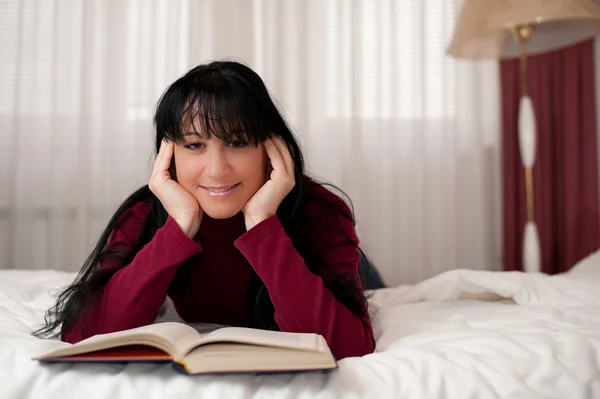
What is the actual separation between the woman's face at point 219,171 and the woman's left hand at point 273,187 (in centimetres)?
2

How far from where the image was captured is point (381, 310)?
4.45 ft

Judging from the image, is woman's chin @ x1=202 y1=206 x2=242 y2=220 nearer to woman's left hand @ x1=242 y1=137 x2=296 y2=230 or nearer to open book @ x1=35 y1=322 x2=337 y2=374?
woman's left hand @ x1=242 y1=137 x2=296 y2=230

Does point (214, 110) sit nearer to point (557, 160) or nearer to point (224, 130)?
point (224, 130)

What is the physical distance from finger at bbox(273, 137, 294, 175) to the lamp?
1.32 meters

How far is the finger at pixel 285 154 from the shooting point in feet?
3.53

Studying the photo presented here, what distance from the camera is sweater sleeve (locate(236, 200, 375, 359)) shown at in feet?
3.10

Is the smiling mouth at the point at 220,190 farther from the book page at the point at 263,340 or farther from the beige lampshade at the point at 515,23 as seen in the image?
the beige lampshade at the point at 515,23

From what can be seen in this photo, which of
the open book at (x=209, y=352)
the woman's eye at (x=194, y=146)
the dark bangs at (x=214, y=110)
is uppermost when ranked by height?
the dark bangs at (x=214, y=110)

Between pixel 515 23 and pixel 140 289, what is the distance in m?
1.64

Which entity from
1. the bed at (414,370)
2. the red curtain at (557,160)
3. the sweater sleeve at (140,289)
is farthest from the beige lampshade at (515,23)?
the sweater sleeve at (140,289)

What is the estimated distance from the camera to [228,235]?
1.16 metres

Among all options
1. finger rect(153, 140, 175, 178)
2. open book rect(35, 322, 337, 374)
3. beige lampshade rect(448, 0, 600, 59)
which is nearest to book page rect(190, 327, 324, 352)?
open book rect(35, 322, 337, 374)

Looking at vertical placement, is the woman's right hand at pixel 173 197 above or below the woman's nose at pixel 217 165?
below

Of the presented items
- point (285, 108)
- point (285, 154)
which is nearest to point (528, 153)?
point (285, 108)
